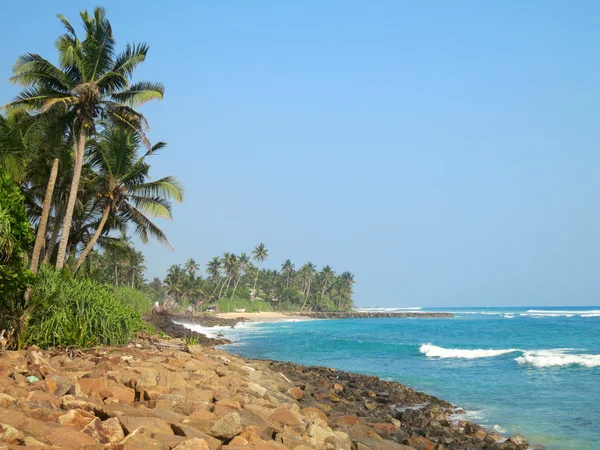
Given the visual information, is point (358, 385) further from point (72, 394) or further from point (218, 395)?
point (72, 394)

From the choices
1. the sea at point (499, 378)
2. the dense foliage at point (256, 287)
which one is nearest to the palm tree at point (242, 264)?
the dense foliage at point (256, 287)

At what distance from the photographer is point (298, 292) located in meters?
112

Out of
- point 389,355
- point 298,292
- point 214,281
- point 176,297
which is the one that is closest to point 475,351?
point 389,355

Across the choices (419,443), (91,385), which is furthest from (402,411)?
(91,385)

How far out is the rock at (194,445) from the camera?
4.97 meters

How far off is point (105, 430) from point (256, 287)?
351 ft

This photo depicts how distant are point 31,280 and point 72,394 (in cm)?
452

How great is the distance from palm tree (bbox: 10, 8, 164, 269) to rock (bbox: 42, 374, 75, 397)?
37.1ft

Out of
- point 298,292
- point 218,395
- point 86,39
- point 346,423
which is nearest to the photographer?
point 218,395

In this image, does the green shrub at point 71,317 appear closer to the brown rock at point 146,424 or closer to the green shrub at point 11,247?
the green shrub at point 11,247

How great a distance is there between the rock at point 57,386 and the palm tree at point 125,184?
14.1 m

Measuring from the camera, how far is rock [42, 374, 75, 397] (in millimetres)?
6266

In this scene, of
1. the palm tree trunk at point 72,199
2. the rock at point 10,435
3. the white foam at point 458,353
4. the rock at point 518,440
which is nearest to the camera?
the rock at point 10,435

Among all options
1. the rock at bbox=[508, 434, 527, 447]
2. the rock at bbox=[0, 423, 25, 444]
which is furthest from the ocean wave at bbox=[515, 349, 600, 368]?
the rock at bbox=[0, 423, 25, 444]
